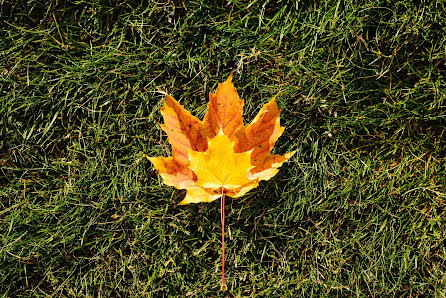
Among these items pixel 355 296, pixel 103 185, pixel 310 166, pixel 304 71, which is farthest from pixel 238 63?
pixel 355 296

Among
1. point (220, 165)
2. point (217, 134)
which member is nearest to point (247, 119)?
point (217, 134)

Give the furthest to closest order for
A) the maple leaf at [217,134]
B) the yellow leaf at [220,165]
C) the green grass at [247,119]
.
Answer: the green grass at [247,119] → the maple leaf at [217,134] → the yellow leaf at [220,165]

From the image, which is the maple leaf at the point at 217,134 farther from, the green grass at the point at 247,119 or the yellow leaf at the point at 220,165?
the green grass at the point at 247,119

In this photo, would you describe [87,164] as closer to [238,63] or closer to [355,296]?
[238,63]

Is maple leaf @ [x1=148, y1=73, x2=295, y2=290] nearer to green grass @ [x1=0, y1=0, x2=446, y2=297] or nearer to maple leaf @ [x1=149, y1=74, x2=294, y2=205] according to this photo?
maple leaf @ [x1=149, y1=74, x2=294, y2=205]

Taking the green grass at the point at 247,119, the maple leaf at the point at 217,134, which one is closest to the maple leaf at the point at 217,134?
the maple leaf at the point at 217,134

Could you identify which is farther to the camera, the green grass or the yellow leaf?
the green grass

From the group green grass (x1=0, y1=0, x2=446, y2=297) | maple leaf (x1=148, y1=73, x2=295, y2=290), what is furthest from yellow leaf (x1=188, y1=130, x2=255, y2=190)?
green grass (x1=0, y1=0, x2=446, y2=297)

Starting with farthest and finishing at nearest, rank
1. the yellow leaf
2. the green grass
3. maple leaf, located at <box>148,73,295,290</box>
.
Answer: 1. the green grass
2. maple leaf, located at <box>148,73,295,290</box>
3. the yellow leaf
